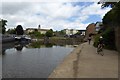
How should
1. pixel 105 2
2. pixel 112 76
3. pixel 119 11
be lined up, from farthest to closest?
pixel 105 2 < pixel 119 11 < pixel 112 76

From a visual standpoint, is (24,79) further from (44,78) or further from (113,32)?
(113,32)

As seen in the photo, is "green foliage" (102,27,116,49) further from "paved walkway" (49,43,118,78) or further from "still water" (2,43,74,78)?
"paved walkway" (49,43,118,78)

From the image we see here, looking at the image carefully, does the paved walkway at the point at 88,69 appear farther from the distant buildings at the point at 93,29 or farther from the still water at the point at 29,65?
the distant buildings at the point at 93,29

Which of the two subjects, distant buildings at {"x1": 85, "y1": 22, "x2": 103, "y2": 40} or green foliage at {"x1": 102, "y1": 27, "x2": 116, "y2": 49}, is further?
distant buildings at {"x1": 85, "y1": 22, "x2": 103, "y2": 40}

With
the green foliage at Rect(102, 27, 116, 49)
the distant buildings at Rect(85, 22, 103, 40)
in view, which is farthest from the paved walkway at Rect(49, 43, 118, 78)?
the distant buildings at Rect(85, 22, 103, 40)

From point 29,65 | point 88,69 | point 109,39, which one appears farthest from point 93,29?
point 88,69

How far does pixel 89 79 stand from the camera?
1204cm

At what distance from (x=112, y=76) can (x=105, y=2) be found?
16202mm

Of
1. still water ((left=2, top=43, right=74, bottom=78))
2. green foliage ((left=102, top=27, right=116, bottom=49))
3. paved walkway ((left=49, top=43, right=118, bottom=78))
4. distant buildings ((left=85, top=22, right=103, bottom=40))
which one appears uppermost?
distant buildings ((left=85, top=22, right=103, bottom=40))

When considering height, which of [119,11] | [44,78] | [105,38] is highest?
[119,11]

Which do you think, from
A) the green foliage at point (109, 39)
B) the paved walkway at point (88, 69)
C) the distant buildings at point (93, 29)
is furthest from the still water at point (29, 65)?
the distant buildings at point (93, 29)

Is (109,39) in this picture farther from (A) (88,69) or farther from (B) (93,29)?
(B) (93,29)

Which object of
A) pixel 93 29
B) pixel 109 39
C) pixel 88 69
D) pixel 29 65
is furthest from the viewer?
pixel 93 29

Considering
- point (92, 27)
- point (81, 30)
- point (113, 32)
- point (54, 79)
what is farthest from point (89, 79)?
point (81, 30)
